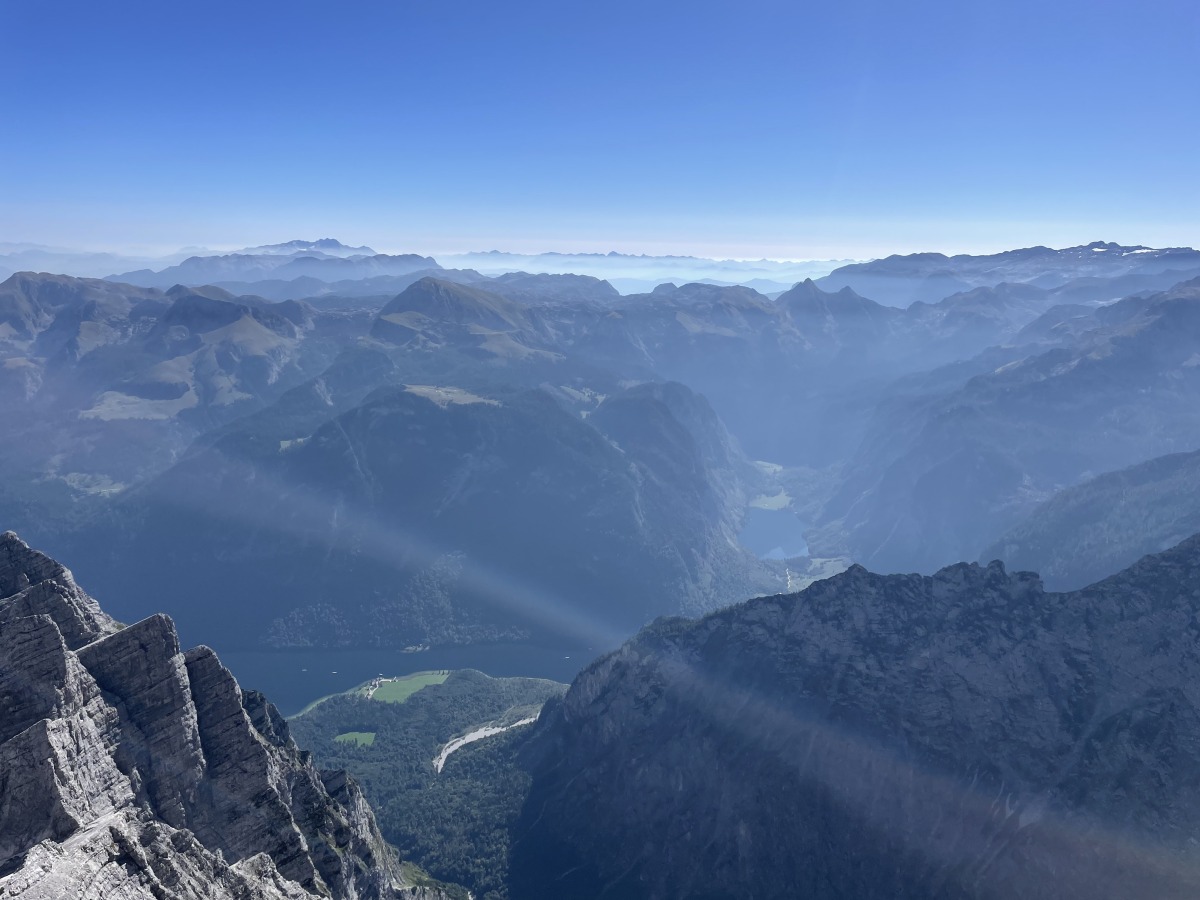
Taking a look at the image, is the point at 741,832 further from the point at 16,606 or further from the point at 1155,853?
the point at 16,606

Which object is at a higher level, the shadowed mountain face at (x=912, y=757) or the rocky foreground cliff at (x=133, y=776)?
the rocky foreground cliff at (x=133, y=776)

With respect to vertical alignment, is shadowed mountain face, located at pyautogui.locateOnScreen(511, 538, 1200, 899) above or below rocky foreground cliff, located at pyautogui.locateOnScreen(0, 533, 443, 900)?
below

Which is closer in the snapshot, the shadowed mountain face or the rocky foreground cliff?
the rocky foreground cliff

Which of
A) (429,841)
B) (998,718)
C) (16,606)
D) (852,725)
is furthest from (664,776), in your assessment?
(16,606)

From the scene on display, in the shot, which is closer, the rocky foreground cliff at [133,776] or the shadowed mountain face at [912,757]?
the rocky foreground cliff at [133,776]

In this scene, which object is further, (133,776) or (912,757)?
(912,757)
